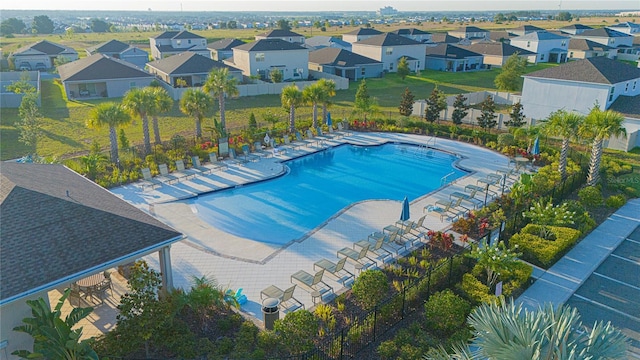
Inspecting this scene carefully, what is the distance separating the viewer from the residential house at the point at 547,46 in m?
81.9

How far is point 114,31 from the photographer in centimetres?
17925

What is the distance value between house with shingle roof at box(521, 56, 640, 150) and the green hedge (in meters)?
17.5

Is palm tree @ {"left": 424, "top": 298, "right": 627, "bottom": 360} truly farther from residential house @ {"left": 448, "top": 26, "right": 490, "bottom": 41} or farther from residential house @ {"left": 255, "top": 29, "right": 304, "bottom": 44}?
residential house @ {"left": 448, "top": 26, "right": 490, "bottom": 41}

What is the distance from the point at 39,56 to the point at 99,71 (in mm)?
27641

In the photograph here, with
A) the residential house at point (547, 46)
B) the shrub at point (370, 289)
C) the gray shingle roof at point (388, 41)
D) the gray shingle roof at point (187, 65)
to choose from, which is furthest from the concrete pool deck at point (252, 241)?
the residential house at point (547, 46)

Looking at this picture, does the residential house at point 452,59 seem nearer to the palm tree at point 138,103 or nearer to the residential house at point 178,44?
the residential house at point 178,44

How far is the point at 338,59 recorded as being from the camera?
61688 mm

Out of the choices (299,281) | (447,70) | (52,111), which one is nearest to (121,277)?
(299,281)

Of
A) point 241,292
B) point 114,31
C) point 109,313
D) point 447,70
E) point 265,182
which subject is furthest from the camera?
point 114,31

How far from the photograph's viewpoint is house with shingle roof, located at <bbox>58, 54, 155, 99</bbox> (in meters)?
48.5

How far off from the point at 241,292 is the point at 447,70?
65.0m

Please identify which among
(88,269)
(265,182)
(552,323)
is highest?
(552,323)

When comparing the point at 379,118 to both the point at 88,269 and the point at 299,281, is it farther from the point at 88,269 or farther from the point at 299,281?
the point at 88,269

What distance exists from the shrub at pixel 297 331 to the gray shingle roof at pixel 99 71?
4497 cm
